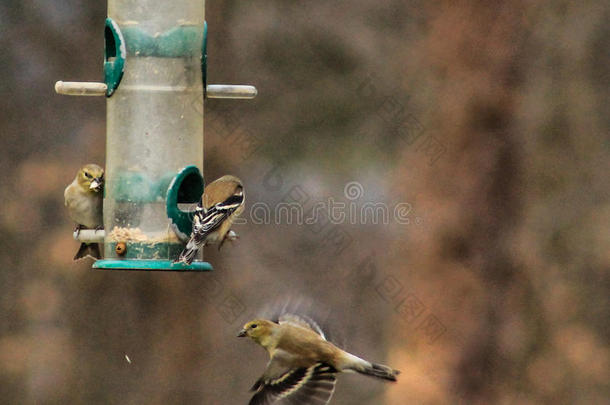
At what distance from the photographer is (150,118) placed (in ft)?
28.0

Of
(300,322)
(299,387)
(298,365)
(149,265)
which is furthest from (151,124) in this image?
(299,387)

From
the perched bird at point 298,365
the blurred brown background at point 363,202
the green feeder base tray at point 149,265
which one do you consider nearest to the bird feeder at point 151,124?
the green feeder base tray at point 149,265

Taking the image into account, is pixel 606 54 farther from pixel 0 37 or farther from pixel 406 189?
pixel 0 37

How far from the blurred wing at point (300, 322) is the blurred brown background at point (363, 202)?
13.6 ft

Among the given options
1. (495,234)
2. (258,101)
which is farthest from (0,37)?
(495,234)

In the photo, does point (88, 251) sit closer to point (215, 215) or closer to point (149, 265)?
point (149, 265)

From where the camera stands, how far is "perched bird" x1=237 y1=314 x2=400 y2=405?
794cm

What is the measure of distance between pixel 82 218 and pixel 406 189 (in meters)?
5.49

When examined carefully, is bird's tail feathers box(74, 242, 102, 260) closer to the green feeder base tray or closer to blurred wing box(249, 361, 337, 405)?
the green feeder base tray

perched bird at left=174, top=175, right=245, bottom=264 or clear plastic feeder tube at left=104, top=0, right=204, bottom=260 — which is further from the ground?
clear plastic feeder tube at left=104, top=0, right=204, bottom=260

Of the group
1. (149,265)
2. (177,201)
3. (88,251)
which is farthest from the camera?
(88,251)

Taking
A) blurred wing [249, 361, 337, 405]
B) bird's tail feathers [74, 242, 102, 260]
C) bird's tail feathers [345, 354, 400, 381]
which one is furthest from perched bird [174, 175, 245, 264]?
bird's tail feathers [74, 242, 102, 260]

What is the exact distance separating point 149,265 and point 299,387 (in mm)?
1134

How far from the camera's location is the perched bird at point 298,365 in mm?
7938
